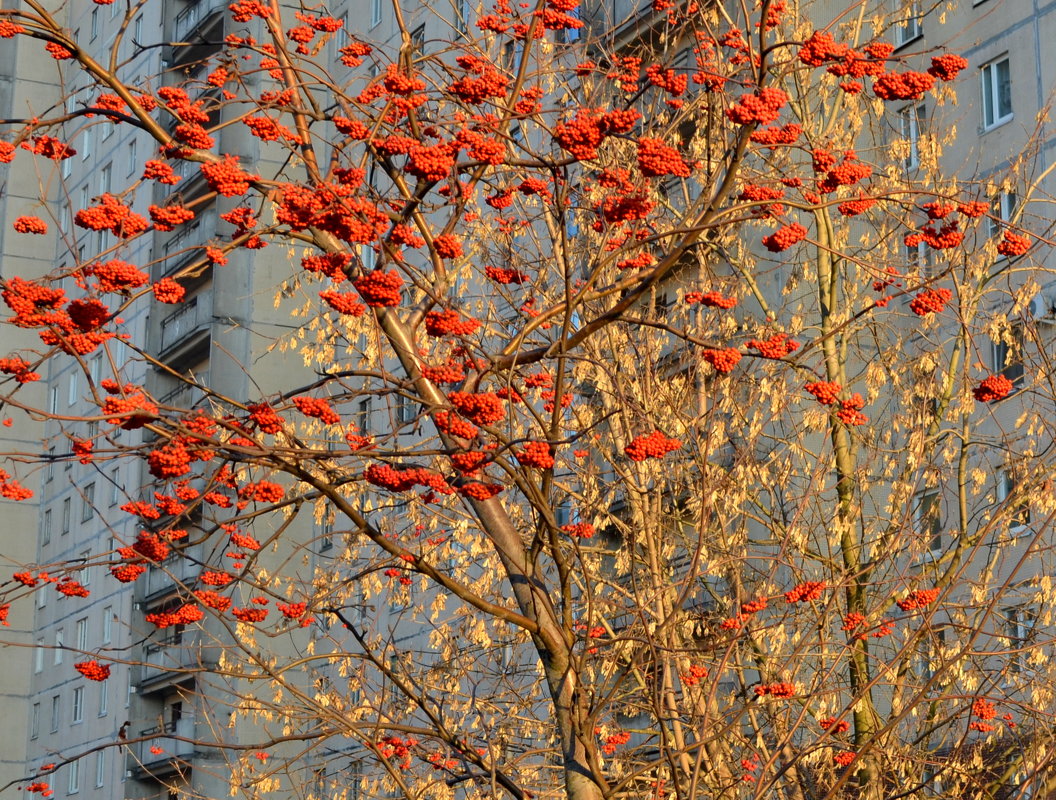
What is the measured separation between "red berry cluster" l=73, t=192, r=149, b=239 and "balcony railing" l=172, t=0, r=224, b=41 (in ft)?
111

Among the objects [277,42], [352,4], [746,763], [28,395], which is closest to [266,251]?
[352,4]

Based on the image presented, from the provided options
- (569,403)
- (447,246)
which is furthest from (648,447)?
(569,403)

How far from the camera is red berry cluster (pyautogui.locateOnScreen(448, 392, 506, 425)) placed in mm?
6270

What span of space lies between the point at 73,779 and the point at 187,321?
13.9 metres

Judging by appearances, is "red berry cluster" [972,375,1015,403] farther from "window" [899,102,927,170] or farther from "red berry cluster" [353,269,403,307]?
"window" [899,102,927,170]

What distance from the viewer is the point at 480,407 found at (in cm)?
631

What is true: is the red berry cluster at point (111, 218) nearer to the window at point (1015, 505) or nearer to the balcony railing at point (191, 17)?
the window at point (1015, 505)

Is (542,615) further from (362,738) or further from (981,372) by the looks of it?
(981,372)

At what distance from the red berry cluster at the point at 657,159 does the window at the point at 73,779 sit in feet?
127

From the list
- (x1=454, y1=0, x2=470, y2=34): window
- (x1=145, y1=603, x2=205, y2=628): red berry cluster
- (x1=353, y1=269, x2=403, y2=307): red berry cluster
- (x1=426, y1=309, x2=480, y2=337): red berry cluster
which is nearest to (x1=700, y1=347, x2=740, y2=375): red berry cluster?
(x1=426, y1=309, x2=480, y2=337): red berry cluster

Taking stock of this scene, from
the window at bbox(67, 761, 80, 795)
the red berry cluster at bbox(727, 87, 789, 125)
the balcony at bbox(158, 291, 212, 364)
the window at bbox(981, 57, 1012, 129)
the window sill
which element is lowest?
the red berry cluster at bbox(727, 87, 789, 125)

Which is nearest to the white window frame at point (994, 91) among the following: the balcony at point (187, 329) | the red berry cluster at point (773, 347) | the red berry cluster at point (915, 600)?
the red berry cluster at point (915, 600)

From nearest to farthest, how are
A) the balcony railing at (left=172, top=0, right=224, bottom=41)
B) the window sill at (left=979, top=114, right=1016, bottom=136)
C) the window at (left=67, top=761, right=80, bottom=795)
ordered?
the window sill at (left=979, top=114, right=1016, bottom=136), the balcony railing at (left=172, top=0, right=224, bottom=41), the window at (left=67, top=761, right=80, bottom=795)

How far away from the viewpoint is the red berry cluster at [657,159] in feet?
20.7
